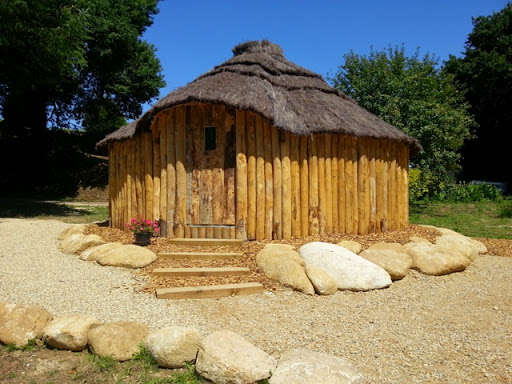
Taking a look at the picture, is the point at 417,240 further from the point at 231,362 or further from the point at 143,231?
the point at 231,362

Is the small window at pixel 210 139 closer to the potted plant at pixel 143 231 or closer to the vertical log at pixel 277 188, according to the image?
the vertical log at pixel 277 188

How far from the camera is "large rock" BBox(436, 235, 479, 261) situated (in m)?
8.77

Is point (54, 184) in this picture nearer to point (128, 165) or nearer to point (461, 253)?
point (128, 165)

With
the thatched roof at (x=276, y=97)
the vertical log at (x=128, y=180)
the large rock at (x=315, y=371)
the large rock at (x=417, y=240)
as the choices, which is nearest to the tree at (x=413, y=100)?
the thatched roof at (x=276, y=97)

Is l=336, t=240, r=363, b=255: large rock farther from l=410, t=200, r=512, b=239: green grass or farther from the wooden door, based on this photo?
l=410, t=200, r=512, b=239: green grass

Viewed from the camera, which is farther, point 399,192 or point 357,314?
point 399,192

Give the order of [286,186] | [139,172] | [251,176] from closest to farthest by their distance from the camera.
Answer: [251,176] < [286,186] < [139,172]

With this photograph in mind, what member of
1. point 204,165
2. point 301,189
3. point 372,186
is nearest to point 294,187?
point 301,189

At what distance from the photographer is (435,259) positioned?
770 centimetres

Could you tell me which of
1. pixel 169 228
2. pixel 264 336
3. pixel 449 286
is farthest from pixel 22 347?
pixel 449 286

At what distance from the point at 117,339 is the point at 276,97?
662 cm

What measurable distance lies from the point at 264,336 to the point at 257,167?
465cm

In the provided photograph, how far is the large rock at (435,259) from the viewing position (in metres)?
7.54

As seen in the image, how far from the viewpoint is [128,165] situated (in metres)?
10.4
